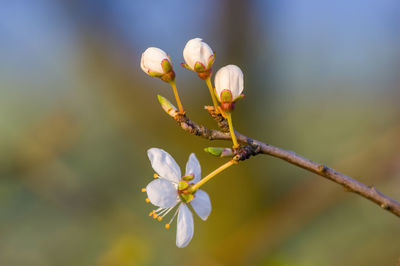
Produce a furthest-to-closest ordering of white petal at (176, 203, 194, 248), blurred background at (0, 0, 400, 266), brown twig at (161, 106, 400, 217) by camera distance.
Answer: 1. blurred background at (0, 0, 400, 266)
2. white petal at (176, 203, 194, 248)
3. brown twig at (161, 106, 400, 217)

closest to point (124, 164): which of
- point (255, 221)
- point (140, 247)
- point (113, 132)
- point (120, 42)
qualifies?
point (113, 132)

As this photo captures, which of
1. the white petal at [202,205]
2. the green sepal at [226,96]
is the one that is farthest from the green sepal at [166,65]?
the white petal at [202,205]

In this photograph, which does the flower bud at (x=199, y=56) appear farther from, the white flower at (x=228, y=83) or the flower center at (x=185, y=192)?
the flower center at (x=185, y=192)

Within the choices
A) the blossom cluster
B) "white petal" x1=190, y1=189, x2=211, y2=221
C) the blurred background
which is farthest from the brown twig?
the blurred background

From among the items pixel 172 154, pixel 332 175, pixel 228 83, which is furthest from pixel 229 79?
pixel 172 154

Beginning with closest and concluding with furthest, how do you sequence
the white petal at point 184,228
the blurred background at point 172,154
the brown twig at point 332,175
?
the brown twig at point 332,175
the white petal at point 184,228
the blurred background at point 172,154

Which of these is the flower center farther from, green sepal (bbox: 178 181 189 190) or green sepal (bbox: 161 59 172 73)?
green sepal (bbox: 161 59 172 73)
